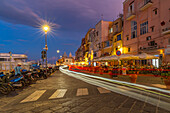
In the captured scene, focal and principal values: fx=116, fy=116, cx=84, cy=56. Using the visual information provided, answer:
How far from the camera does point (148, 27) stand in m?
20.5

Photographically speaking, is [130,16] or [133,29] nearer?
[130,16]

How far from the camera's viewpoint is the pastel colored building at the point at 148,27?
17.0 metres

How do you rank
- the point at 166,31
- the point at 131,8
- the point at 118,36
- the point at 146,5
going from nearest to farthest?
the point at 166,31 → the point at 146,5 → the point at 131,8 → the point at 118,36

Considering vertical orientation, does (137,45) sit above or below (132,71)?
above

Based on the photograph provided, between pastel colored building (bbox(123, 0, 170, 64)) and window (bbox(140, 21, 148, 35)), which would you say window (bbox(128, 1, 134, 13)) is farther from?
window (bbox(140, 21, 148, 35))

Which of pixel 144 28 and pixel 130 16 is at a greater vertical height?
pixel 130 16

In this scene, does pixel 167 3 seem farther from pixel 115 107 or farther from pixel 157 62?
pixel 115 107

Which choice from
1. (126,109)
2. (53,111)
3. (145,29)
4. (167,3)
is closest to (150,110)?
(126,109)

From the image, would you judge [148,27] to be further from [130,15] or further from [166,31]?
[130,15]

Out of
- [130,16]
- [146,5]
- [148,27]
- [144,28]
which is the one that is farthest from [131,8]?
[148,27]

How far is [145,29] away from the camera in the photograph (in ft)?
70.0

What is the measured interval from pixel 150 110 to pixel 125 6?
28.0 metres

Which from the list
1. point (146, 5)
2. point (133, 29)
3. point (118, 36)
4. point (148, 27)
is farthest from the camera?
point (118, 36)

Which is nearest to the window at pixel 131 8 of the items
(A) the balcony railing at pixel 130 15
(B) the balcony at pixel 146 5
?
(A) the balcony railing at pixel 130 15
